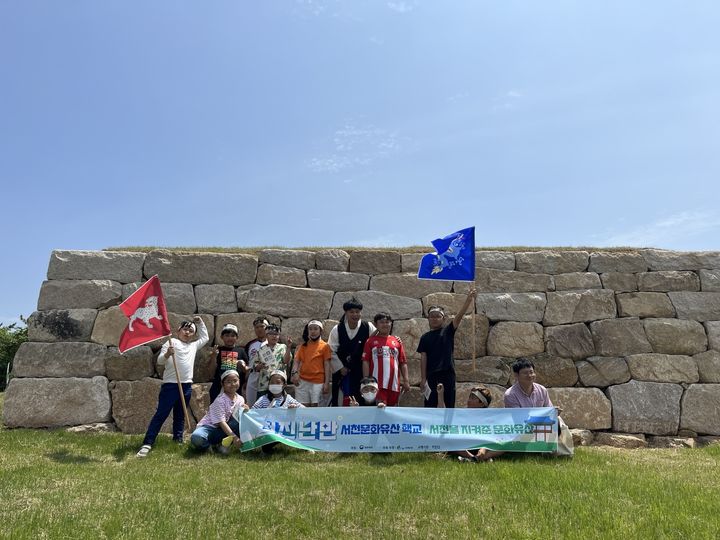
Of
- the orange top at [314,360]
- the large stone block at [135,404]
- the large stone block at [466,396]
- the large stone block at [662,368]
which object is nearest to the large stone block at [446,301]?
the large stone block at [466,396]

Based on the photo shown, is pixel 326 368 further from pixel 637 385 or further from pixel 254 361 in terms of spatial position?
pixel 637 385

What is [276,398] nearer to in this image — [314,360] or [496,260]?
[314,360]

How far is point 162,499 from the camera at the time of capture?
418 cm

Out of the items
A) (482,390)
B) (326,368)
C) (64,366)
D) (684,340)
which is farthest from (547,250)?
(64,366)

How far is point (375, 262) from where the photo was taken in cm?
893

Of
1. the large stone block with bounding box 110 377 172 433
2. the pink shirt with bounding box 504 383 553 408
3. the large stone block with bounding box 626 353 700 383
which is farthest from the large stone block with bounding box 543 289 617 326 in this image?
the large stone block with bounding box 110 377 172 433

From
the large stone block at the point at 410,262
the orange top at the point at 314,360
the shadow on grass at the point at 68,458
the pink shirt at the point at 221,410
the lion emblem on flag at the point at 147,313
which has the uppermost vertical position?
the large stone block at the point at 410,262

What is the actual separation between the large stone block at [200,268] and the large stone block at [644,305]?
625 cm

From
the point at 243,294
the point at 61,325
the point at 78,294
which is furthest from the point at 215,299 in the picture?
the point at 61,325

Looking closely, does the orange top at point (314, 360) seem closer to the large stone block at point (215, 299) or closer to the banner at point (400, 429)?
the banner at point (400, 429)

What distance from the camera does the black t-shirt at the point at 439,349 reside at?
6742 mm

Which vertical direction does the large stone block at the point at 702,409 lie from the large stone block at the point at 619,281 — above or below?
below

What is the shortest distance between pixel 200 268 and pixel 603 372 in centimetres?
680

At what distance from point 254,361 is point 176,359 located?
1.02 m
